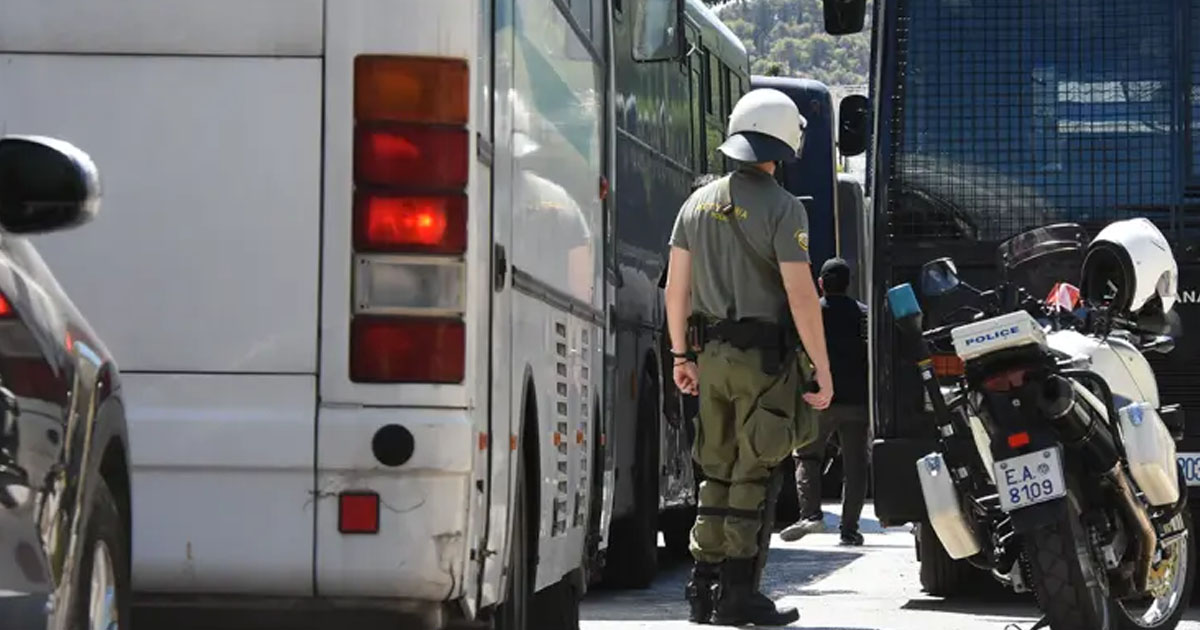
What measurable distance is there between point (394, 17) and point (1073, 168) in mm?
6252

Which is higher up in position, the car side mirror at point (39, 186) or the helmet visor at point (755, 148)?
the helmet visor at point (755, 148)

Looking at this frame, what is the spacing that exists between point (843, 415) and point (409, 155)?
11.3m

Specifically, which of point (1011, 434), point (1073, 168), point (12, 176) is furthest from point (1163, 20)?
point (12, 176)

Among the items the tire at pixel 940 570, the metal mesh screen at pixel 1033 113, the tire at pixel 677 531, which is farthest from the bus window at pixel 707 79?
the tire at pixel 940 570

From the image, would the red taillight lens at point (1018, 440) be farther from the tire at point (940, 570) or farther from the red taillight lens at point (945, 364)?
the tire at point (940, 570)

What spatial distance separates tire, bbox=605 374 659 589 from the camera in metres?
14.9

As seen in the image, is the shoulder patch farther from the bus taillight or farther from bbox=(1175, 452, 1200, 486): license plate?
the bus taillight

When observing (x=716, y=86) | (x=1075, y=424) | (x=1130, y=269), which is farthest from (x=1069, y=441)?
(x=716, y=86)

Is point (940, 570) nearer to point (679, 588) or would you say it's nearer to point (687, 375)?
point (679, 588)

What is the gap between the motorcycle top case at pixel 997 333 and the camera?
31.2 feet

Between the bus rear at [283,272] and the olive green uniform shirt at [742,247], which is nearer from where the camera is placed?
the bus rear at [283,272]

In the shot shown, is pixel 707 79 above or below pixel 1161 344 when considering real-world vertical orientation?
above

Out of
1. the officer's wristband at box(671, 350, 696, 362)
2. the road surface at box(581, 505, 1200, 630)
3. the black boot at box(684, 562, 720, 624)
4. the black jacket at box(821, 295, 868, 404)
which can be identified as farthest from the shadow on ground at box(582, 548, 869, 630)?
the officer's wristband at box(671, 350, 696, 362)

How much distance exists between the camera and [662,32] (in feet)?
44.7
